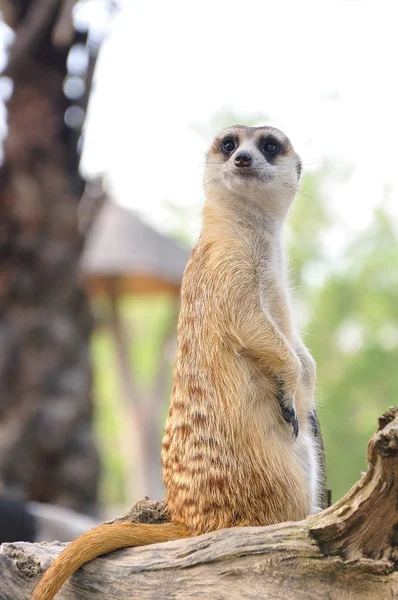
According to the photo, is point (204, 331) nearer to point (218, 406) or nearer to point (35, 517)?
point (218, 406)

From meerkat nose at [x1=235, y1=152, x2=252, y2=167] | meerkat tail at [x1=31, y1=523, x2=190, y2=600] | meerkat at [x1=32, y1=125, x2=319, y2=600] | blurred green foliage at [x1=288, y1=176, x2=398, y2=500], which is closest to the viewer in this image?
meerkat tail at [x1=31, y1=523, x2=190, y2=600]

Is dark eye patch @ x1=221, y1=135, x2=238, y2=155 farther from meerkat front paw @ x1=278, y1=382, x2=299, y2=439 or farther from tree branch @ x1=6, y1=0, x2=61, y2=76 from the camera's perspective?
tree branch @ x1=6, y1=0, x2=61, y2=76

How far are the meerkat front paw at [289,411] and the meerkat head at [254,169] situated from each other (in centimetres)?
48

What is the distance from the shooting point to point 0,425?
385cm

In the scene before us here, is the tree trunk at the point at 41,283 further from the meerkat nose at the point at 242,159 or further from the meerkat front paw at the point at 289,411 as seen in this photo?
the meerkat front paw at the point at 289,411

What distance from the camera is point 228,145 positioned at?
2.05 m

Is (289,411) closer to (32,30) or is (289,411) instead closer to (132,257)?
(32,30)

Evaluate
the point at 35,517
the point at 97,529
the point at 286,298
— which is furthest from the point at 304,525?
the point at 35,517

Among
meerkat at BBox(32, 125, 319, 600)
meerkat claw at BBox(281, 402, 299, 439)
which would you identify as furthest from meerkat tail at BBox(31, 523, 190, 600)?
meerkat claw at BBox(281, 402, 299, 439)

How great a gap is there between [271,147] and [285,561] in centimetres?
105

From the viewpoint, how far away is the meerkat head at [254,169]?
6.11ft

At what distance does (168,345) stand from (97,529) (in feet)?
26.4

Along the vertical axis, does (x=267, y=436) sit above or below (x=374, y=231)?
below

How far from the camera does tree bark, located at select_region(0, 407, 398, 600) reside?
4.21 ft
